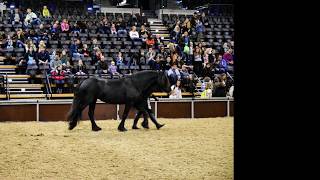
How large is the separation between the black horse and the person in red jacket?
5.67 metres

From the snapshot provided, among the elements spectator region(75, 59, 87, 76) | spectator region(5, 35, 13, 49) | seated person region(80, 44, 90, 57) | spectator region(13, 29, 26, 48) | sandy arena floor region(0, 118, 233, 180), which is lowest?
sandy arena floor region(0, 118, 233, 180)

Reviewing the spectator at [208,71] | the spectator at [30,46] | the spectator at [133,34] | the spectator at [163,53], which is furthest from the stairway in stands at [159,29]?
the spectator at [30,46]

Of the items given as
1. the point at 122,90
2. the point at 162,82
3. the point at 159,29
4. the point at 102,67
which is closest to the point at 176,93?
the point at 102,67

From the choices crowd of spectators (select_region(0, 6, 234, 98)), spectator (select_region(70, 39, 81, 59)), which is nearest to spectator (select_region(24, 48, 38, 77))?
Result: crowd of spectators (select_region(0, 6, 234, 98))

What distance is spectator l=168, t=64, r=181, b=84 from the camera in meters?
18.2

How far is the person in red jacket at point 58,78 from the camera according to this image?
1714 cm

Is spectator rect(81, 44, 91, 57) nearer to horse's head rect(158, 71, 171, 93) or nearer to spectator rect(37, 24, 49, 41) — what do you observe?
spectator rect(37, 24, 49, 41)

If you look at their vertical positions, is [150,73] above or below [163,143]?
above

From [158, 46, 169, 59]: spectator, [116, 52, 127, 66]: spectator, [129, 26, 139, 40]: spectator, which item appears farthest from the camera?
[129, 26, 139, 40]: spectator

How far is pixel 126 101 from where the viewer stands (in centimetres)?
1170

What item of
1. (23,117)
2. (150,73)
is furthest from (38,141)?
(23,117)

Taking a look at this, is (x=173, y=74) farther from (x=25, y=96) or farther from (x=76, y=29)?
(x=76, y=29)
